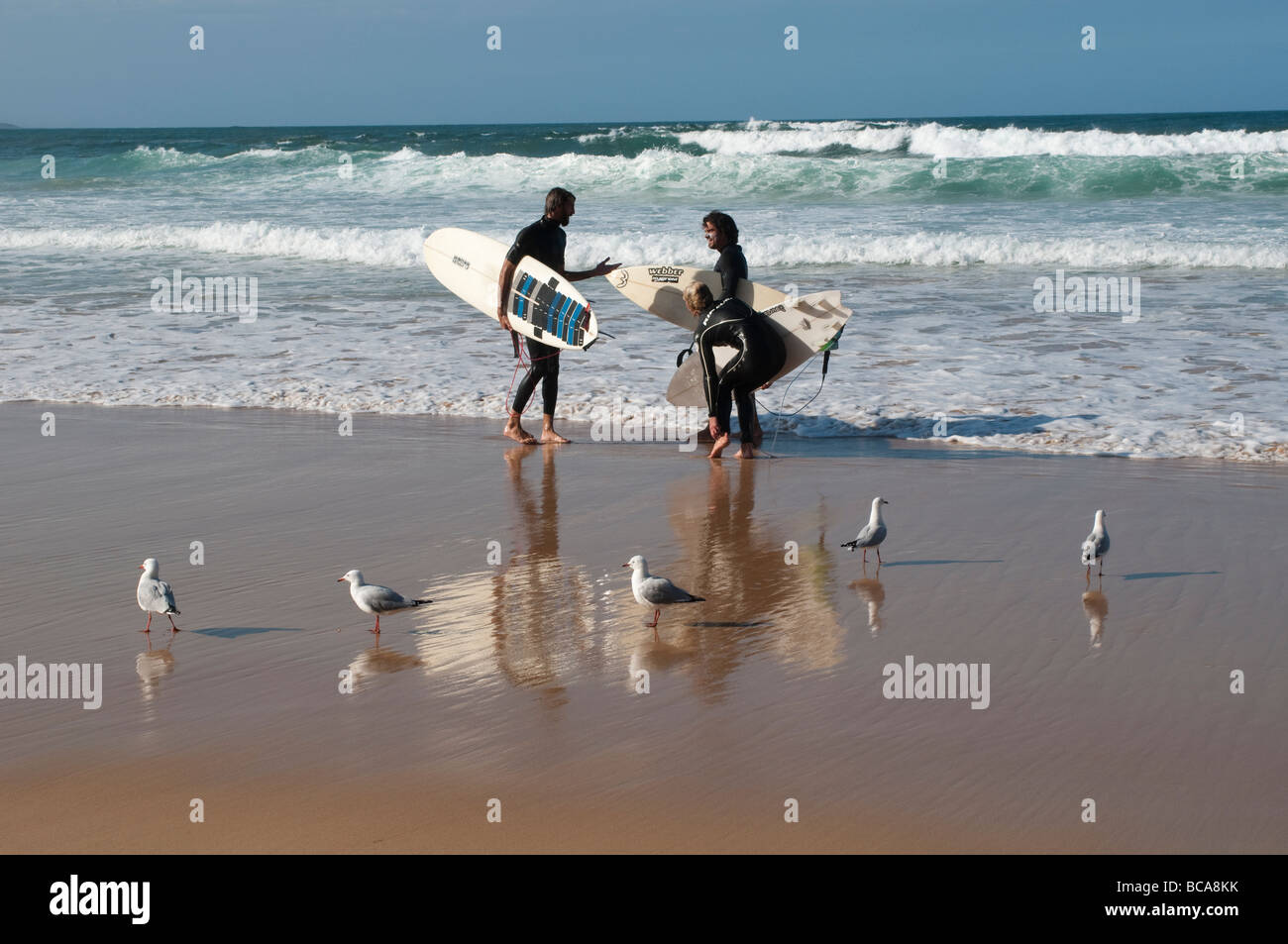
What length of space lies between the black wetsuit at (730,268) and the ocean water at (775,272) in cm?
134

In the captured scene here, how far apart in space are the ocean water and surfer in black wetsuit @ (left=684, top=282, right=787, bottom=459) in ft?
3.21

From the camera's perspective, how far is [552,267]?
8312 millimetres

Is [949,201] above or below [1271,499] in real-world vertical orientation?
above

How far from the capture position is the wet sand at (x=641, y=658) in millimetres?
3348

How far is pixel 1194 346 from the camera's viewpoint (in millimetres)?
10961

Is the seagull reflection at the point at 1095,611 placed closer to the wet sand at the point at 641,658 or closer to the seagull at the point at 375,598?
the wet sand at the point at 641,658

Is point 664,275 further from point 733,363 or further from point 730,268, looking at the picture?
point 733,363

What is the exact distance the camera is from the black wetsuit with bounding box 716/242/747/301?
309 inches

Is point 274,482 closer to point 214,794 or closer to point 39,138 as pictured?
point 214,794

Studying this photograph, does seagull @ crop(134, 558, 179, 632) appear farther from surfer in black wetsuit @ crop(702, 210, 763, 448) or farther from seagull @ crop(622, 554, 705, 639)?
surfer in black wetsuit @ crop(702, 210, 763, 448)

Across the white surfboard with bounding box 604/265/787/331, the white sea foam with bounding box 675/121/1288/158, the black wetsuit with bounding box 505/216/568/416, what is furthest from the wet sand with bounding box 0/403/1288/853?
the white sea foam with bounding box 675/121/1288/158

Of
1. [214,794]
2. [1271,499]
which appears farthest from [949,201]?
[214,794]

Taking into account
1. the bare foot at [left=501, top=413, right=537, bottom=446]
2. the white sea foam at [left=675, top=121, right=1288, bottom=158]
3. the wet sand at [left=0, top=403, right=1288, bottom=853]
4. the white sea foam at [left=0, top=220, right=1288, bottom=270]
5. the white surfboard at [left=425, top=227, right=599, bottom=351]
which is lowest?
the wet sand at [left=0, top=403, right=1288, bottom=853]
